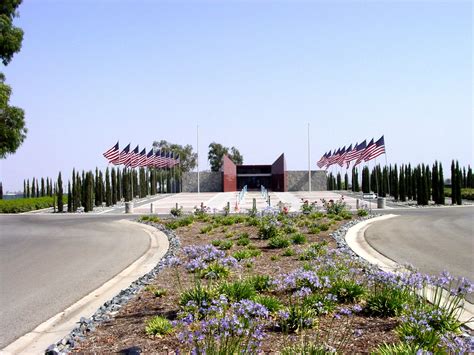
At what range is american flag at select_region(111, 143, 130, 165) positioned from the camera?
126 ft

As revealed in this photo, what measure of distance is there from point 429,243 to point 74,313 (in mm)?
10347

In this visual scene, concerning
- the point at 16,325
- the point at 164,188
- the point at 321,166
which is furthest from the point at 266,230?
the point at 164,188

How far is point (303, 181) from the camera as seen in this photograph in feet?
200

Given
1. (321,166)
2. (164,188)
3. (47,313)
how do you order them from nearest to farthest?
(47,313) → (321,166) → (164,188)

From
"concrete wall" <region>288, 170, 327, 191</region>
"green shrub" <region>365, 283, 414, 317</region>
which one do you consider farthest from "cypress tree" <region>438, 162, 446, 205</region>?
"green shrub" <region>365, 283, 414, 317</region>

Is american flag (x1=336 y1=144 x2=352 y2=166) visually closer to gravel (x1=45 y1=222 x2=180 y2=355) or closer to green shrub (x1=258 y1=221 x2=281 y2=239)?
green shrub (x1=258 y1=221 x2=281 y2=239)

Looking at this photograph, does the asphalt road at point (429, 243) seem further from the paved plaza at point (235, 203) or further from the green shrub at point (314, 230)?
the paved plaza at point (235, 203)

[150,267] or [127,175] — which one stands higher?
[127,175]

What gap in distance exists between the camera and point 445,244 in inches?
515

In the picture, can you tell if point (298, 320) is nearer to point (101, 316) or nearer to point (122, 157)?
point (101, 316)

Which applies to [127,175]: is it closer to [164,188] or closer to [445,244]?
[164,188]

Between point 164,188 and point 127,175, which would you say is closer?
point 127,175

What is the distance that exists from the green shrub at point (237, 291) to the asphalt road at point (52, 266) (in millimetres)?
2621

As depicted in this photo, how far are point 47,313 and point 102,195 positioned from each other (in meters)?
34.3
